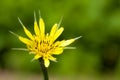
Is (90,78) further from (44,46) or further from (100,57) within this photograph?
(44,46)

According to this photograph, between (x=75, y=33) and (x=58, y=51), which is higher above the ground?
(x=75, y=33)

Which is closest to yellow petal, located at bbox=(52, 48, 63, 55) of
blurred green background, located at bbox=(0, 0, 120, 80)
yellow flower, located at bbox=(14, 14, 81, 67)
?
yellow flower, located at bbox=(14, 14, 81, 67)

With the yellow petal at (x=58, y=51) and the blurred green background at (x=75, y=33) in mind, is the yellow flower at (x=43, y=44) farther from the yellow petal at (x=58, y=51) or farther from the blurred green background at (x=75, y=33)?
the blurred green background at (x=75, y=33)

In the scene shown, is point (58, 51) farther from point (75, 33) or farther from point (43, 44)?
point (75, 33)

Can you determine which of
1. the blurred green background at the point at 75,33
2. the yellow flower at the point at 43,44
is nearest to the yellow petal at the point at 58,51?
the yellow flower at the point at 43,44

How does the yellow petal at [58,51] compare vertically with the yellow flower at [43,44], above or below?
below

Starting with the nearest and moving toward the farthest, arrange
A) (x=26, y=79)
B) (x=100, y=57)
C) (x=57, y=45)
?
1. (x=57, y=45)
2. (x=26, y=79)
3. (x=100, y=57)

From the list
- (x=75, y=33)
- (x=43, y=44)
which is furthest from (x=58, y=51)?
(x=75, y=33)

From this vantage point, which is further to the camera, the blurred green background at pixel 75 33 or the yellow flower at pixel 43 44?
the blurred green background at pixel 75 33

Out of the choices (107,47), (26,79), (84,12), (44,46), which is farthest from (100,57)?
(44,46)
